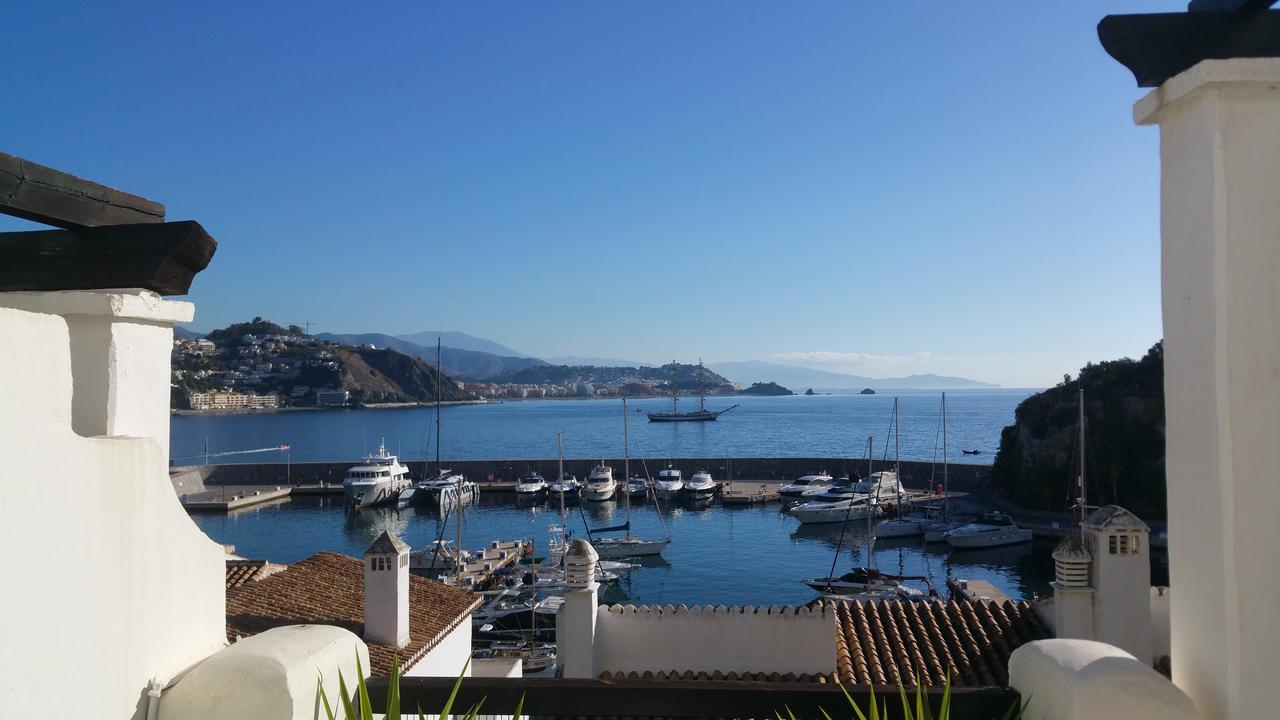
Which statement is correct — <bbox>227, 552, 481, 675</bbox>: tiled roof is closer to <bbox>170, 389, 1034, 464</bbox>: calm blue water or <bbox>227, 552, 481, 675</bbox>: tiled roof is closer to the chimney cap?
the chimney cap

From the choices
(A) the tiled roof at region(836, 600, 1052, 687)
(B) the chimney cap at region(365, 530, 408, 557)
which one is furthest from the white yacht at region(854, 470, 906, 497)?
(B) the chimney cap at region(365, 530, 408, 557)

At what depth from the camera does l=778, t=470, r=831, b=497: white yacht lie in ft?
148

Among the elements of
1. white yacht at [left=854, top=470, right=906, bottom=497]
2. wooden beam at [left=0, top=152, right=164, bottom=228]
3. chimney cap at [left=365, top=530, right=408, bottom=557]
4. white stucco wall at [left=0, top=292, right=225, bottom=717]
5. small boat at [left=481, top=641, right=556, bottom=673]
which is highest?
wooden beam at [left=0, top=152, right=164, bottom=228]

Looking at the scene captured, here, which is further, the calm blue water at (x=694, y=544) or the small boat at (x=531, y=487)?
the small boat at (x=531, y=487)

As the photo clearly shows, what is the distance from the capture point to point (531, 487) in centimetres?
4762

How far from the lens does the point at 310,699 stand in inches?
75.7

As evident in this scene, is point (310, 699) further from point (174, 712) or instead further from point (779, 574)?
point (779, 574)

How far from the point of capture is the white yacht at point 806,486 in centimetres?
4503

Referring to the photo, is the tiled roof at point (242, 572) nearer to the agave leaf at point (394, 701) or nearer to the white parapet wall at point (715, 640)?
the white parapet wall at point (715, 640)

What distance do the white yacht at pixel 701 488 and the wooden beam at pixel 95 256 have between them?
148 ft

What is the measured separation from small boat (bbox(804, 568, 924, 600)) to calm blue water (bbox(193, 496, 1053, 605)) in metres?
1.31

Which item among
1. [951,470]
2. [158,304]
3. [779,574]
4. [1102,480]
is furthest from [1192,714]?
[951,470]

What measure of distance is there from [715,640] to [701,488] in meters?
37.5

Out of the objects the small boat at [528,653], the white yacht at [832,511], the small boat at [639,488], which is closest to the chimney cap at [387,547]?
the small boat at [528,653]
